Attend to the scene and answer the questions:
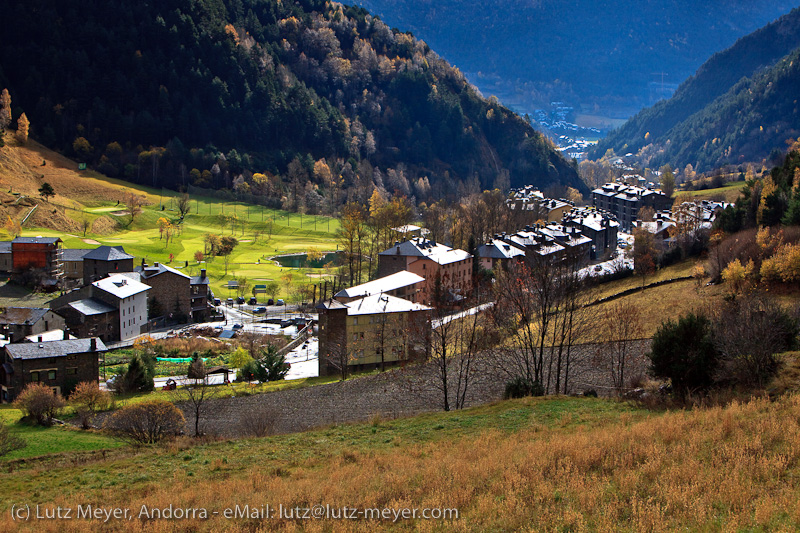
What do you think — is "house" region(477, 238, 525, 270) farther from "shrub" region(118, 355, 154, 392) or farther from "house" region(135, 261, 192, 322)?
"shrub" region(118, 355, 154, 392)

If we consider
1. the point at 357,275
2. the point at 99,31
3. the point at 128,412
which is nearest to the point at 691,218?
the point at 357,275

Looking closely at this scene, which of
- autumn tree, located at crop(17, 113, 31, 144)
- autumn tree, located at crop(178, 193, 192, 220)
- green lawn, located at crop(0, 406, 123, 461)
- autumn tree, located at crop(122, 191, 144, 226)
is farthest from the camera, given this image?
autumn tree, located at crop(17, 113, 31, 144)

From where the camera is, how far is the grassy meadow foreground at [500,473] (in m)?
11.6

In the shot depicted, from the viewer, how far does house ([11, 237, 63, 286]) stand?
235 ft

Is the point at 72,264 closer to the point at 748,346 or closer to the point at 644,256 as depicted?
the point at 644,256

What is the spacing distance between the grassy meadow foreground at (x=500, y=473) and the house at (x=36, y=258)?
2114 inches

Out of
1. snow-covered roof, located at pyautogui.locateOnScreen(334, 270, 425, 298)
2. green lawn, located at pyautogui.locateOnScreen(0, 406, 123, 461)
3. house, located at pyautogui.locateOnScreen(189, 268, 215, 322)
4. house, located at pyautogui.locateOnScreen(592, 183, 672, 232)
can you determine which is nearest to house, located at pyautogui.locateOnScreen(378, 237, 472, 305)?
snow-covered roof, located at pyautogui.locateOnScreen(334, 270, 425, 298)

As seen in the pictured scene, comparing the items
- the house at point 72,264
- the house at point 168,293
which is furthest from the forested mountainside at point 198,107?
the house at point 168,293

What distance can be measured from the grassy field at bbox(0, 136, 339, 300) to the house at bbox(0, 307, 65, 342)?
2292 cm

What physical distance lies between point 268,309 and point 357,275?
49.0 ft

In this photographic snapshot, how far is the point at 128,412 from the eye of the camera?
28.8 metres

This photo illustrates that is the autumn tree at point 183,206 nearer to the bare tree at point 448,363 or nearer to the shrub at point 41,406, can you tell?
the bare tree at point 448,363

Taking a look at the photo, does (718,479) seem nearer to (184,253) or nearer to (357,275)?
(357,275)

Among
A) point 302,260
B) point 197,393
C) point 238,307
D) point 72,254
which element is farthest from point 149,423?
point 302,260
